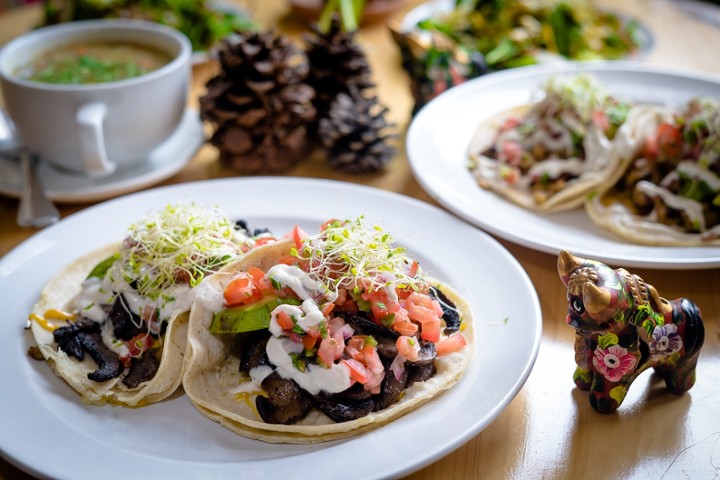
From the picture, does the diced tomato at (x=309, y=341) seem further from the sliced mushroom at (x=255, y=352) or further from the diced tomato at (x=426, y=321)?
the diced tomato at (x=426, y=321)

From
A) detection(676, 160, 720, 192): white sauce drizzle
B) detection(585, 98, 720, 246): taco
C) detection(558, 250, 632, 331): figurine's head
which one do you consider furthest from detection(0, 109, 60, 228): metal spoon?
detection(676, 160, 720, 192): white sauce drizzle

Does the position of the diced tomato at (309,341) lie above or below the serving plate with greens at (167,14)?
above

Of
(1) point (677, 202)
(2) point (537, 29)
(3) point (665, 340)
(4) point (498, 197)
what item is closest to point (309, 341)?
(3) point (665, 340)

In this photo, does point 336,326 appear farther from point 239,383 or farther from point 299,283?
point 239,383

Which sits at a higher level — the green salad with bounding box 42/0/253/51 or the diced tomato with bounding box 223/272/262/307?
the diced tomato with bounding box 223/272/262/307

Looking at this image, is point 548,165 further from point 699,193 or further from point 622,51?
point 622,51

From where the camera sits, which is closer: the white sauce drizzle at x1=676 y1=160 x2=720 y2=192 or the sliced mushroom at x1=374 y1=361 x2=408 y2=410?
the sliced mushroom at x1=374 y1=361 x2=408 y2=410

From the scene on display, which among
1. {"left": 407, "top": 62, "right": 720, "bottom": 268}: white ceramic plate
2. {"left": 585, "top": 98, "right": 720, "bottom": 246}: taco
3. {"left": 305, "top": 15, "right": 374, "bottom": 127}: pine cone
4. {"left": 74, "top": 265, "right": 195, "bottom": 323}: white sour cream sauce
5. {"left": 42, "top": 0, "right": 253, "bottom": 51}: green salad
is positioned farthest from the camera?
{"left": 42, "top": 0, "right": 253, "bottom": 51}: green salad

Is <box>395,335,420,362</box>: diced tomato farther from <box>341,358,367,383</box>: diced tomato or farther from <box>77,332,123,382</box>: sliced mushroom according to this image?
<box>77,332,123,382</box>: sliced mushroom

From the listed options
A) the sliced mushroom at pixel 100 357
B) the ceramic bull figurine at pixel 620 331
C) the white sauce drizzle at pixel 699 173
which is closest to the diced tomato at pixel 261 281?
the sliced mushroom at pixel 100 357
